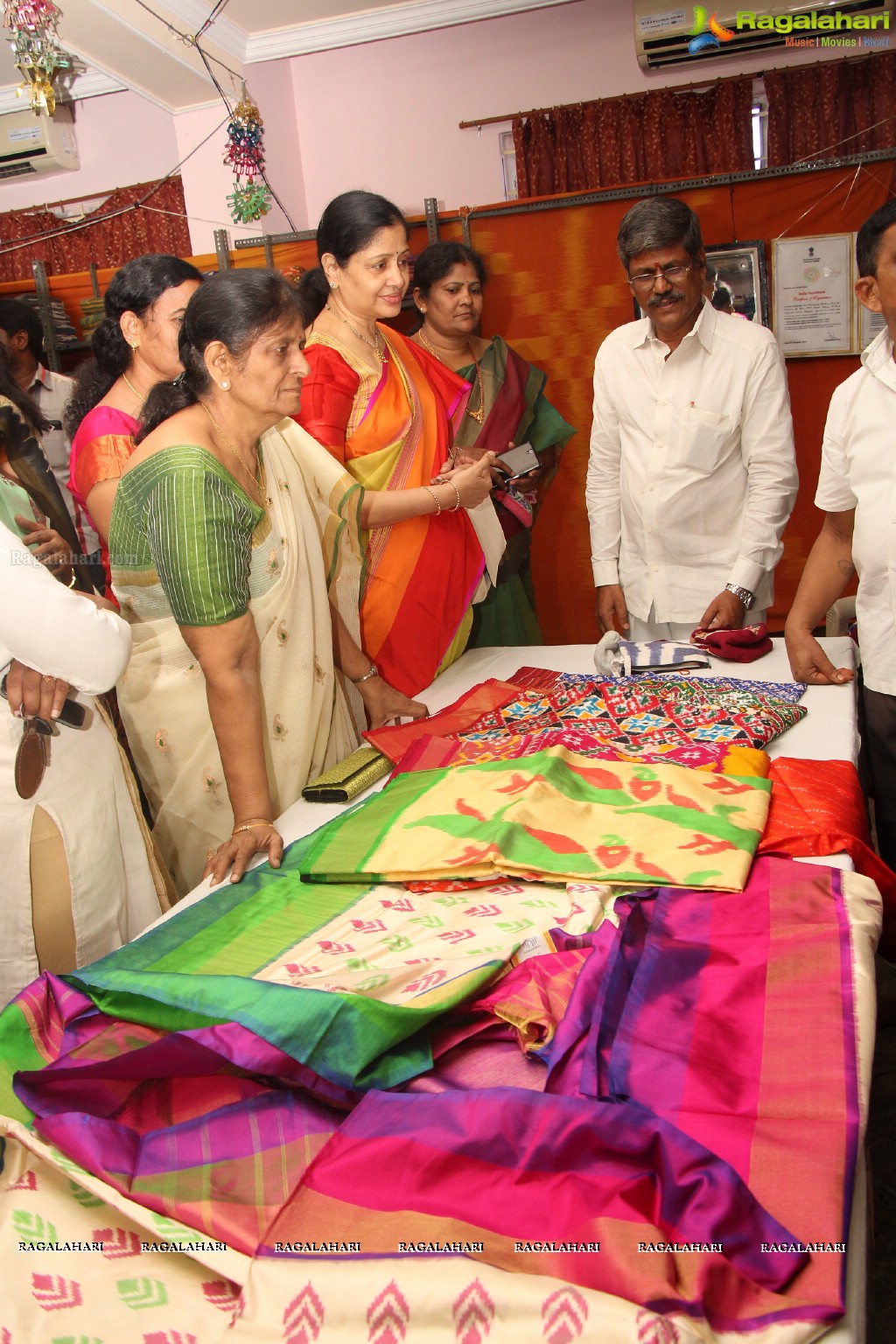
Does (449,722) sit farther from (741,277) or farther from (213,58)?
(213,58)

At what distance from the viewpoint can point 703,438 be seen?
2719mm

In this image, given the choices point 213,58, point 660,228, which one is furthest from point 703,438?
point 213,58

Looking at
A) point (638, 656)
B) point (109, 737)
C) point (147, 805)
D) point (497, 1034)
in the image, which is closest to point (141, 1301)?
point (497, 1034)

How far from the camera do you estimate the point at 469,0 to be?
17.0ft

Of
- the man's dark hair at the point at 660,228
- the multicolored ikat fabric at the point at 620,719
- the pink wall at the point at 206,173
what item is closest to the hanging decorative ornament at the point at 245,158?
the pink wall at the point at 206,173

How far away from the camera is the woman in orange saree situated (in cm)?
234

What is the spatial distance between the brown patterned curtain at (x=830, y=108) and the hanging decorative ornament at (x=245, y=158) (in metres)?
2.37

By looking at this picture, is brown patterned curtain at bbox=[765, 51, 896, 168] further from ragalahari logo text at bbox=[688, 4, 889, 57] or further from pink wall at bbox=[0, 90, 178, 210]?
pink wall at bbox=[0, 90, 178, 210]

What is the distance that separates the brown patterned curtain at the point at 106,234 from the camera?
6.22m

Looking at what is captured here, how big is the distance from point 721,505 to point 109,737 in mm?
1766

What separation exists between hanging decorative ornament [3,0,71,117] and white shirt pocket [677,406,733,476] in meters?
1.84

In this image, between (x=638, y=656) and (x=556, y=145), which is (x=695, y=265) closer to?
(x=638, y=656)

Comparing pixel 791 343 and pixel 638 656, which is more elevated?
pixel 791 343

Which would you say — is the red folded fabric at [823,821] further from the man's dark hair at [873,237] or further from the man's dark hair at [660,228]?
the man's dark hair at [660,228]
